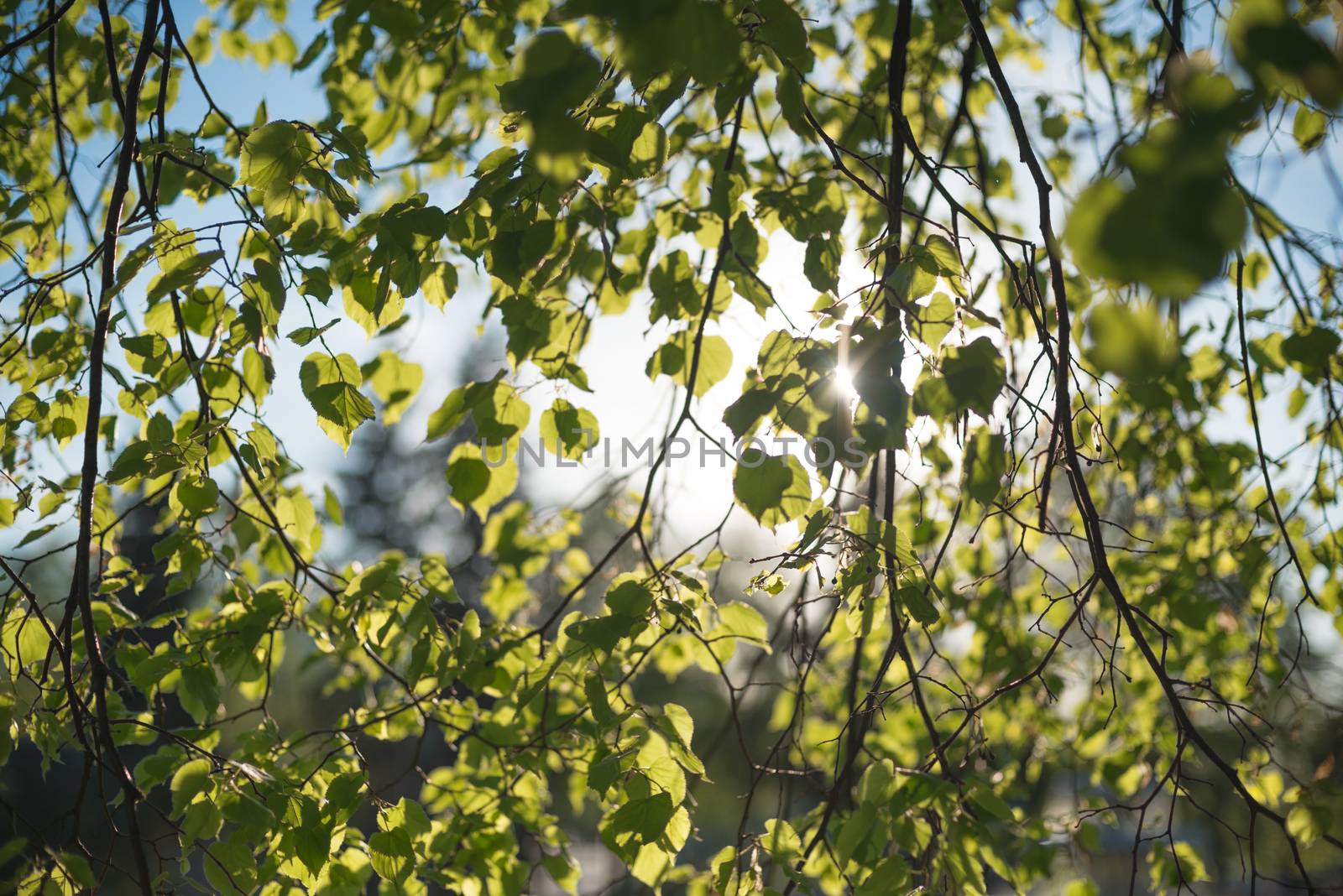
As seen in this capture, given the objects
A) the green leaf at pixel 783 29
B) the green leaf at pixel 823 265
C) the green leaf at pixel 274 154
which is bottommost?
the green leaf at pixel 274 154

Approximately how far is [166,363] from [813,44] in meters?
1.69

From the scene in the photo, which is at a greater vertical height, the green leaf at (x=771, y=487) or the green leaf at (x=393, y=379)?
the green leaf at (x=393, y=379)

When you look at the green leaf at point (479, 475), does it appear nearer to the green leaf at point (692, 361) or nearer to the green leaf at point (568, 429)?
the green leaf at point (568, 429)

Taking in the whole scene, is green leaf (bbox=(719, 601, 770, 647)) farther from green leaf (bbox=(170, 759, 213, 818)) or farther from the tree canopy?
green leaf (bbox=(170, 759, 213, 818))

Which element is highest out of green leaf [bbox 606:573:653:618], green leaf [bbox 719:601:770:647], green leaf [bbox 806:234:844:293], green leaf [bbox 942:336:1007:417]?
green leaf [bbox 806:234:844:293]

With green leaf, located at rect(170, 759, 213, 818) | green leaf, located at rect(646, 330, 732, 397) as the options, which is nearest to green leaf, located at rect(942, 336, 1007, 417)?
green leaf, located at rect(646, 330, 732, 397)

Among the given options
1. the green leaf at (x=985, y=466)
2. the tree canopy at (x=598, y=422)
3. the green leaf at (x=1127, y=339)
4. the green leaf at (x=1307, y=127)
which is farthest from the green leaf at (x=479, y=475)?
the green leaf at (x=1307, y=127)

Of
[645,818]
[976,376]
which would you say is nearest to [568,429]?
[645,818]

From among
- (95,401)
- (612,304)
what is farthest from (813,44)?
(95,401)

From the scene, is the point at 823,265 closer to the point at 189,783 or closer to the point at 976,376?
the point at 976,376

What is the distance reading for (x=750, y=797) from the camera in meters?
1.17

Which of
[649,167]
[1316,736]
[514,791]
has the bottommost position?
[514,791]

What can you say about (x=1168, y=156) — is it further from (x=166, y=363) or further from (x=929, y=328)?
(x=166, y=363)

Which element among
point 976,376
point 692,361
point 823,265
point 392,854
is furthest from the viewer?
point 692,361
